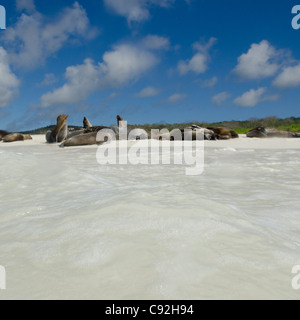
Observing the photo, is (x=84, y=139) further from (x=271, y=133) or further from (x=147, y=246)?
(x=147, y=246)

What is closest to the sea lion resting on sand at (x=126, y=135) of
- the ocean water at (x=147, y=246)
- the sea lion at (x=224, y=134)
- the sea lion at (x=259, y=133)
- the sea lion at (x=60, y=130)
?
the sea lion at (x=224, y=134)

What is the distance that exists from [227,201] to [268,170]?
2152 mm

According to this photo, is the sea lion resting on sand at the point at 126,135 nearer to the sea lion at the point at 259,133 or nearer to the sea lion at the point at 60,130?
the sea lion at the point at 60,130

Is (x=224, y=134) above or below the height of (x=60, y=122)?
below

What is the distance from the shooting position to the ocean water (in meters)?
1.04

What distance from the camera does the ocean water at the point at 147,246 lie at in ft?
3.40

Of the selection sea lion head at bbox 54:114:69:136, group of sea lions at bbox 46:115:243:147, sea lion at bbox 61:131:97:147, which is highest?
sea lion head at bbox 54:114:69:136

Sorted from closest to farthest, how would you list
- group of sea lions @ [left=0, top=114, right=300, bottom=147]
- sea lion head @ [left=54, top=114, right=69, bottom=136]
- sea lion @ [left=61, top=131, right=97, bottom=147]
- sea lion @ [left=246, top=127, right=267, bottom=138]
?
sea lion @ [left=61, top=131, right=97, bottom=147], group of sea lions @ [left=0, top=114, right=300, bottom=147], sea lion head @ [left=54, top=114, right=69, bottom=136], sea lion @ [left=246, top=127, right=267, bottom=138]

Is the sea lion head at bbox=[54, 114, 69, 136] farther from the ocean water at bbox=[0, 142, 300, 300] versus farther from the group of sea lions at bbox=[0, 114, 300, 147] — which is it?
→ the ocean water at bbox=[0, 142, 300, 300]

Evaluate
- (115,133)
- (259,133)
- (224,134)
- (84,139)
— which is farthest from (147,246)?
(259,133)

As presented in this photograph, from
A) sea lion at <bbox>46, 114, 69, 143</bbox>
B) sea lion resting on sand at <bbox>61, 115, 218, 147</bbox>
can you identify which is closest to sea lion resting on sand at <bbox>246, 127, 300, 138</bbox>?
sea lion resting on sand at <bbox>61, 115, 218, 147</bbox>

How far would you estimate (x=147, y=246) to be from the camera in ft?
4.33
